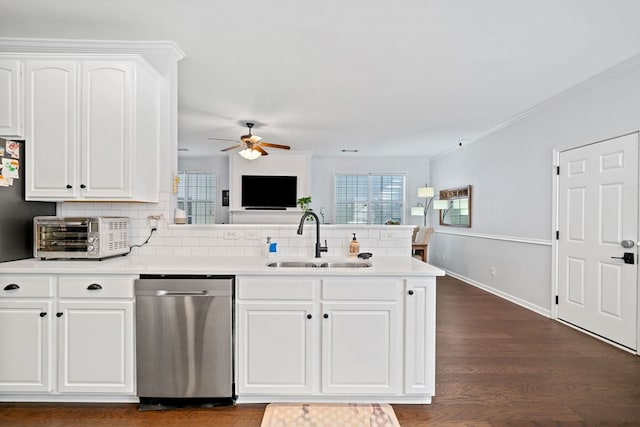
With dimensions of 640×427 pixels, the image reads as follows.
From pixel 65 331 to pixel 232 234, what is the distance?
120cm

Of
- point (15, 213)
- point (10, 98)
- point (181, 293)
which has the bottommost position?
point (181, 293)

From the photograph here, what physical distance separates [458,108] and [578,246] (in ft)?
6.97

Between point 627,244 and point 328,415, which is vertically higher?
point 627,244

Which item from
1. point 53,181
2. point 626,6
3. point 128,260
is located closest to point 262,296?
point 128,260

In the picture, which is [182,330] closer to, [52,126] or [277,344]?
[277,344]

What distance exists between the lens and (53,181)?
2412 mm

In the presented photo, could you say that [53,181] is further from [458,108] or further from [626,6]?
[458,108]

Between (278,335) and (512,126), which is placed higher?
(512,126)

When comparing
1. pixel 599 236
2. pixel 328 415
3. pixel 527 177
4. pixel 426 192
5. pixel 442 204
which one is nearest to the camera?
pixel 328 415

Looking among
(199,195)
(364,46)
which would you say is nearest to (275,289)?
(364,46)

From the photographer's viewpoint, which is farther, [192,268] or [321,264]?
[321,264]

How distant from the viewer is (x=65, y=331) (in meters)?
2.12

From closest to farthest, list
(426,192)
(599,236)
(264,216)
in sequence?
(599,236) < (426,192) < (264,216)

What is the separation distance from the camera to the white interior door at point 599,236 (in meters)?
3.07
